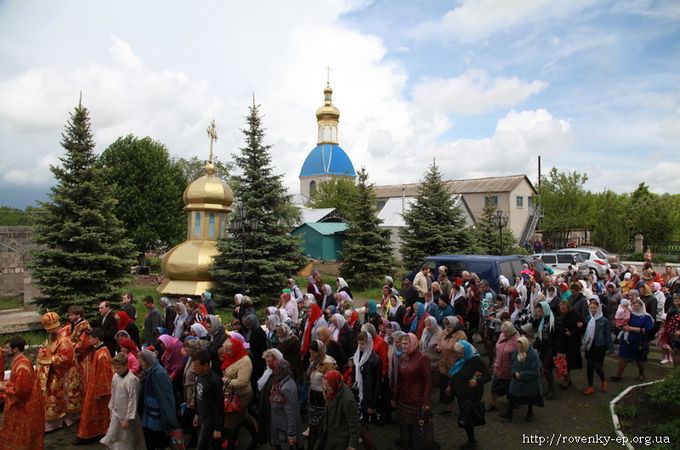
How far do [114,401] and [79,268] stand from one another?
8.96 m

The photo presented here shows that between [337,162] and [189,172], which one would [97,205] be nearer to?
[189,172]

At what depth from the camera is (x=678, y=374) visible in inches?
268

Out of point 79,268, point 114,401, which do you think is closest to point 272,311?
point 114,401

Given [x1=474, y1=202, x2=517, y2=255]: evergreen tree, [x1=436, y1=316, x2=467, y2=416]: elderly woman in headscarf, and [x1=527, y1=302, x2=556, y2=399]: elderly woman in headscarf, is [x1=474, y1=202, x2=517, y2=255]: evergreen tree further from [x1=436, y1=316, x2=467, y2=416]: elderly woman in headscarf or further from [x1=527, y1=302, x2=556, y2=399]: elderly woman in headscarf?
[x1=436, y1=316, x2=467, y2=416]: elderly woman in headscarf

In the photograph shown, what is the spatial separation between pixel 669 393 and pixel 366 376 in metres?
4.27

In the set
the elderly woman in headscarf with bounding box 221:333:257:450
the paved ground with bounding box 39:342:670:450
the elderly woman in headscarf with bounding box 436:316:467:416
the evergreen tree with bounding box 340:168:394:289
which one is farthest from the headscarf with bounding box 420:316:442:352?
the evergreen tree with bounding box 340:168:394:289

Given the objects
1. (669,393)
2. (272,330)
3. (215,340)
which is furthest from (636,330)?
(215,340)

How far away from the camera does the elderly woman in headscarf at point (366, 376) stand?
5.88 metres

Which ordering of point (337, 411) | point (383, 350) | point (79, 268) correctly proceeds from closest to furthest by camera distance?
point (337, 411), point (383, 350), point (79, 268)

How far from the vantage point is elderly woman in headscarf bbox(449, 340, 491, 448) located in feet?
19.3

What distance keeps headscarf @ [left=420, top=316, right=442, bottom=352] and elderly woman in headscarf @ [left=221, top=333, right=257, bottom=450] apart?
109 inches

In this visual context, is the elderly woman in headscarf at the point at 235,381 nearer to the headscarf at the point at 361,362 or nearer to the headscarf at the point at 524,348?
the headscarf at the point at 361,362

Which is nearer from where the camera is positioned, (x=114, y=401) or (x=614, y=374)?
(x=114, y=401)

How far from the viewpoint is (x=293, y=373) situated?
636 centimetres
